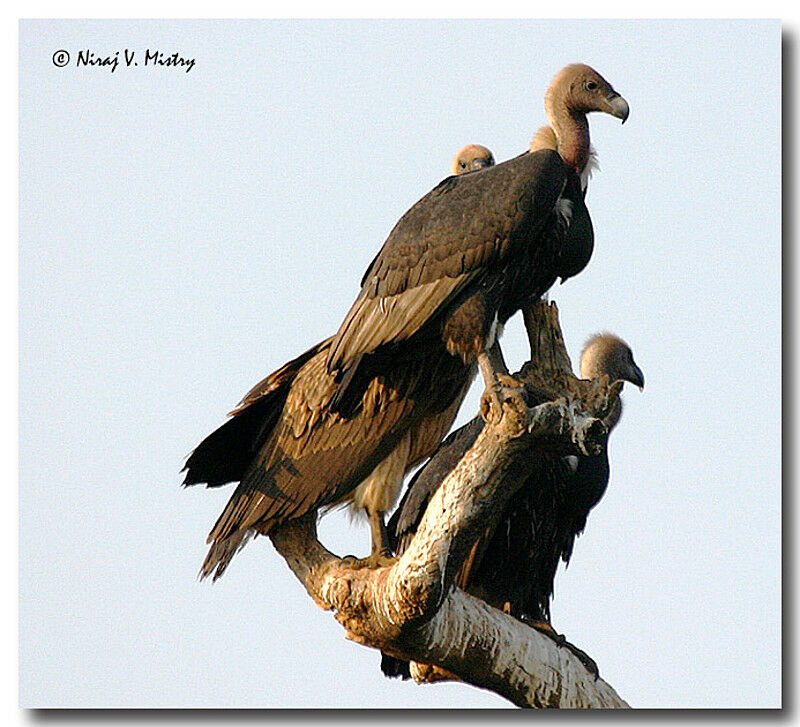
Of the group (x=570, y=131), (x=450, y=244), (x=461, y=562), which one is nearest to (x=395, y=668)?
(x=461, y=562)

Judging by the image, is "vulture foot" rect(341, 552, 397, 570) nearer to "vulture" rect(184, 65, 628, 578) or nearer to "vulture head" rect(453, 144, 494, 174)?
"vulture" rect(184, 65, 628, 578)

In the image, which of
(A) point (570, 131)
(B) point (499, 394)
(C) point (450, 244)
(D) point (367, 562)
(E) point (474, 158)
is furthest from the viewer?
(E) point (474, 158)

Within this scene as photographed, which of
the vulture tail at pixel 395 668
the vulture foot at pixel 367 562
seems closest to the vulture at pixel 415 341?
the vulture foot at pixel 367 562

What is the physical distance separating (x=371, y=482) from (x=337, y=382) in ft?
1.36

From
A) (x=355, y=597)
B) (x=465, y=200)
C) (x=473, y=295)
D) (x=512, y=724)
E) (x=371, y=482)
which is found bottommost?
(x=512, y=724)

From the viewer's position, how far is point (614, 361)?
6348mm

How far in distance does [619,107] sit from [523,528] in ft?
5.09

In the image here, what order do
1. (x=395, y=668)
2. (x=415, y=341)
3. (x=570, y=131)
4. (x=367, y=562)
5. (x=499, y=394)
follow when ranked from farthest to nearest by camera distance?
(x=395, y=668) → (x=570, y=131) → (x=367, y=562) → (x=415, y=341) → (x=499, y=394)

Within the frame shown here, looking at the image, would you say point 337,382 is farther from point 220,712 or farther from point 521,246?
point 220,712

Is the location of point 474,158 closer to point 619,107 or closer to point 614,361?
point 614,361

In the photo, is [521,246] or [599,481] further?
[599,481]

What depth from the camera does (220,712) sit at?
5.12 metres

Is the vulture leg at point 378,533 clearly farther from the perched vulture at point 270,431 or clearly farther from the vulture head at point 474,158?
the vulture head at point 474,158

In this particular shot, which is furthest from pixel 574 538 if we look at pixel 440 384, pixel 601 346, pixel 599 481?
pixel 440 384
